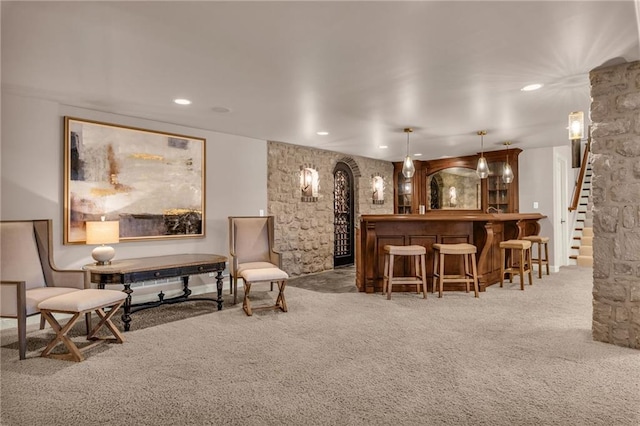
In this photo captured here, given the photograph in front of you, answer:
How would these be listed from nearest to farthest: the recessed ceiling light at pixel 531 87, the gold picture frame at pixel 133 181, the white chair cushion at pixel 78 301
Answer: the white chair cushion at pixel 78 301 → the recessed ceiling light at pixel 531 87 → the gold picture frame at pixel 133 181

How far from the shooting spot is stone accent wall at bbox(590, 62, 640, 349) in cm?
289

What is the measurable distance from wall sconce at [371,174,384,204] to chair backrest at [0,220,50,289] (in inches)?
236

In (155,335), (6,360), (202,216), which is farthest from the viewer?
(202,216)

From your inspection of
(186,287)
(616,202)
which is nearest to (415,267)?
(616,202)

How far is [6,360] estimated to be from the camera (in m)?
2.80

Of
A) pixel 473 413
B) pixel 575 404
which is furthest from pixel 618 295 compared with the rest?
pixel 473 413

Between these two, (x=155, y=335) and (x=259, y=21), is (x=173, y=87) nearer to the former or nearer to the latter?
(x=259, y=21)

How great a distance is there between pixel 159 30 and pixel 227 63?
0.63 metres

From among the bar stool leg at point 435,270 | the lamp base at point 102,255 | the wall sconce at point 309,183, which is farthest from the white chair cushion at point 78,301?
the wall sconce at point 309,183

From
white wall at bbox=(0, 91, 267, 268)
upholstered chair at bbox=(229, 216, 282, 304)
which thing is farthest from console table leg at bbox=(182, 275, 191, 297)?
upholstered chair at bbox=(229, 216, 282, 304)

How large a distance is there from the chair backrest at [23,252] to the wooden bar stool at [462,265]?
168 inches

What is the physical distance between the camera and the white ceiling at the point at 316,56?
7.27 ft

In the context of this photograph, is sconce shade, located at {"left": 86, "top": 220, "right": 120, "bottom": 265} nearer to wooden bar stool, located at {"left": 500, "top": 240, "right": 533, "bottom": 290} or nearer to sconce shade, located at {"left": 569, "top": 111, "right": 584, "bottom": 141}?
sconce shade, located at {"left": 569, "top": 111, "right": 584, "bottom": 141}

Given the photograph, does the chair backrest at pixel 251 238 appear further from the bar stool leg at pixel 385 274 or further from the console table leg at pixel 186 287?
the bar stool leg at pixel 385 274
